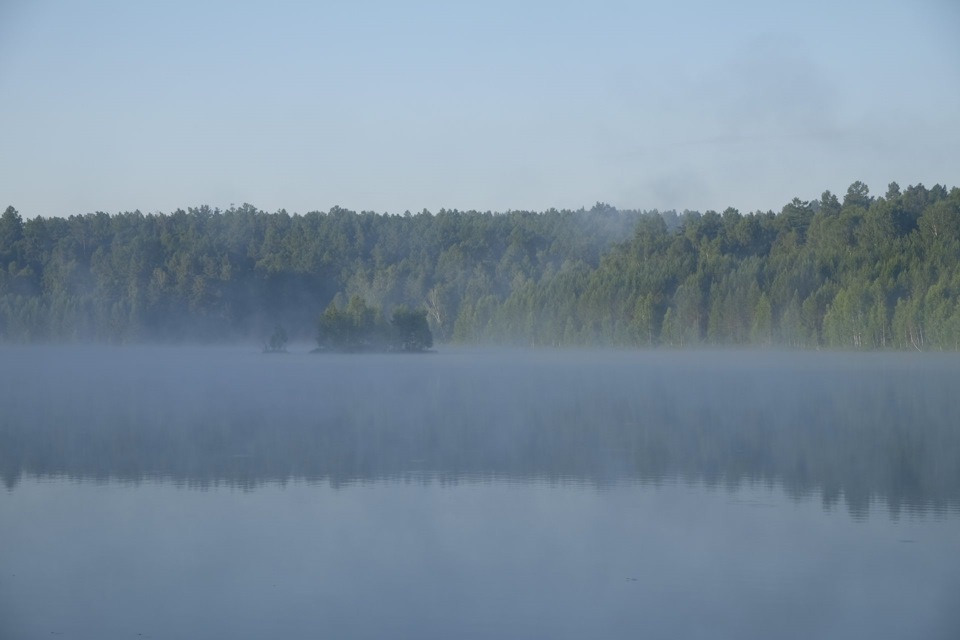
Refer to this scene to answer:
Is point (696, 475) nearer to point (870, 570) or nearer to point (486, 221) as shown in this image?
point (870, 570)

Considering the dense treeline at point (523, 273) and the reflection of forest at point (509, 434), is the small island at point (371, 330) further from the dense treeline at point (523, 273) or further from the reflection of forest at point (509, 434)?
the reflection of forest at point (509, 434)

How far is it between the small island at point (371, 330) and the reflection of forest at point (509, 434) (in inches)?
1519

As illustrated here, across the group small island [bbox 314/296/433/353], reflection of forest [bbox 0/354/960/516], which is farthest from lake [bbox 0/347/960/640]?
small island [bbox 314/296/433/353]

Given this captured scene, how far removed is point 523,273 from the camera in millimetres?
91625

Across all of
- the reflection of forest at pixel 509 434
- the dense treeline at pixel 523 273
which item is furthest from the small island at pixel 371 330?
the reflection of forest at pixel 509 434

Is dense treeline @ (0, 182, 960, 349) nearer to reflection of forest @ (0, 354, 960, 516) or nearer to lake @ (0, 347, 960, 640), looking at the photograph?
reflection of forest @ (0, 354, 960, 516)

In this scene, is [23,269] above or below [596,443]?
above

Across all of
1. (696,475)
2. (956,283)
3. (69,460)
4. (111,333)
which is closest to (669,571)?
(696,475)

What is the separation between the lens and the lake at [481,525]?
7688 millimetres

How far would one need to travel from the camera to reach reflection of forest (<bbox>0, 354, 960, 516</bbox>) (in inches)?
521

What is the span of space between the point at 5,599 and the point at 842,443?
1190cm

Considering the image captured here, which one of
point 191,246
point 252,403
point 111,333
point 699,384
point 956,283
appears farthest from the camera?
point 191,246

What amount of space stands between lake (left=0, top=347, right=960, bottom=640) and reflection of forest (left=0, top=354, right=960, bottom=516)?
9 cm

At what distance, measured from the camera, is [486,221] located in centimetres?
10006
